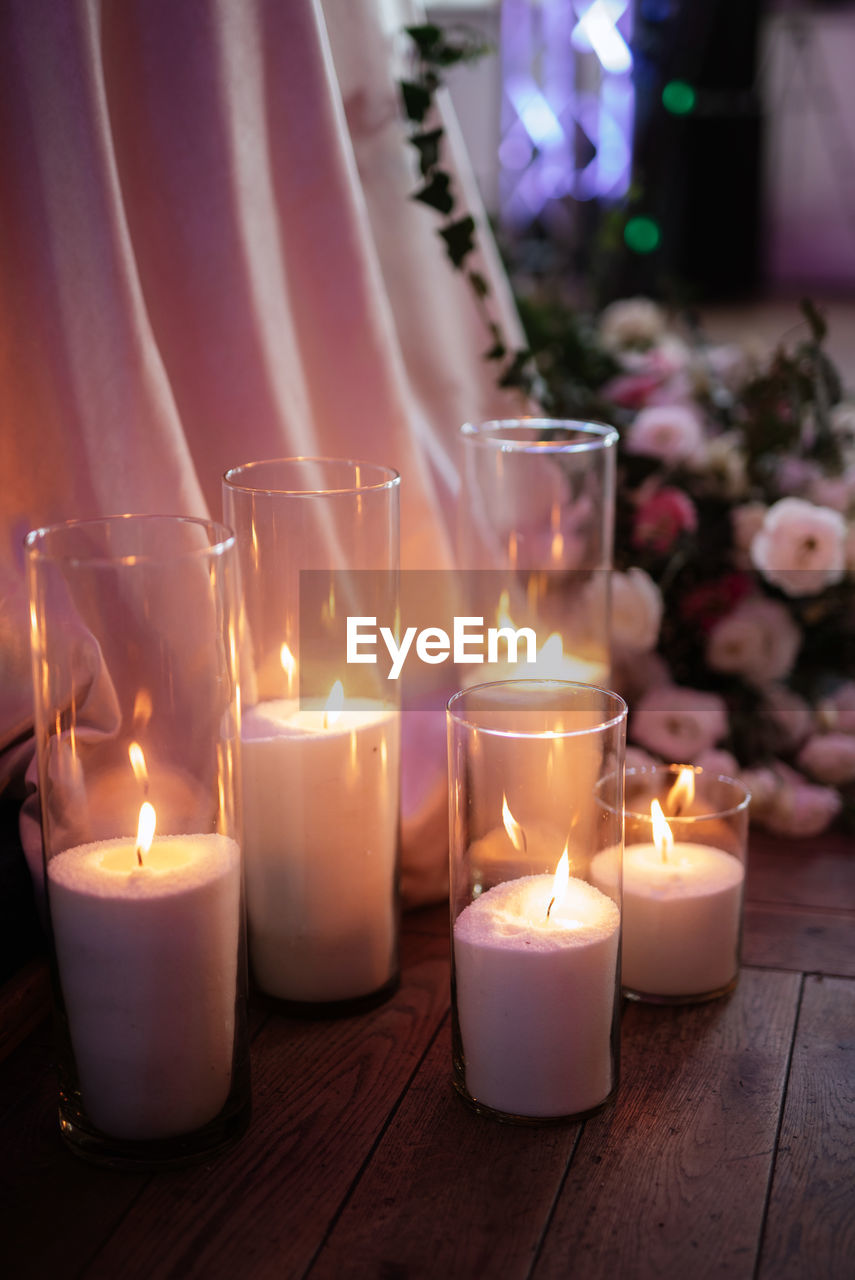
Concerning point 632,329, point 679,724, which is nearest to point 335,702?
point 679,724

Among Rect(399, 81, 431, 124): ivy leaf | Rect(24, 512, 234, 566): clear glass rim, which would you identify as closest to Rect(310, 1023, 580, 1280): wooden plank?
Rect(24, 512, 234, 566): clear glass rim

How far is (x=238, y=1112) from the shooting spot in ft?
2.83

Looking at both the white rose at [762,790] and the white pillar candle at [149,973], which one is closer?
the white pillar candle at [149,973]

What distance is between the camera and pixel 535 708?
0.93m

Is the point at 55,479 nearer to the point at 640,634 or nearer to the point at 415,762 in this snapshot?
the point at 415,762

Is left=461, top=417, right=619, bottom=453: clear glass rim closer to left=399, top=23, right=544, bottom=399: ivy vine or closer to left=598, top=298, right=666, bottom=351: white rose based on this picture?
left=399, top=23, right=544, bottom=399: ivy vine

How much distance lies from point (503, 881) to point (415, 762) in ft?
1.17

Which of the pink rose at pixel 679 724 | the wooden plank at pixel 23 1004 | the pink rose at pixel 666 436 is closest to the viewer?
the wooden plank at pixel 23 1004

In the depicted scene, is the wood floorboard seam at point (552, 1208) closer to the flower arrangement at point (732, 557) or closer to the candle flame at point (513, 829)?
the candle flame at point (513, 829)

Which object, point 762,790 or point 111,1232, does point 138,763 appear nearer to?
point 111,1232

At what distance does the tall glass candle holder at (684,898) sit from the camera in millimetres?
1025

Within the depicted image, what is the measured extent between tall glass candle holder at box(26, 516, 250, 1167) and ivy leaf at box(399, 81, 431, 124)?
623mm

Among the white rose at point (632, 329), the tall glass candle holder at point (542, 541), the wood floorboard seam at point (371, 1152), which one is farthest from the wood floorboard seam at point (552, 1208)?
the white rose at point (632, 329)

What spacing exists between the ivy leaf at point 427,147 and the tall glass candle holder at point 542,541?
265mm
